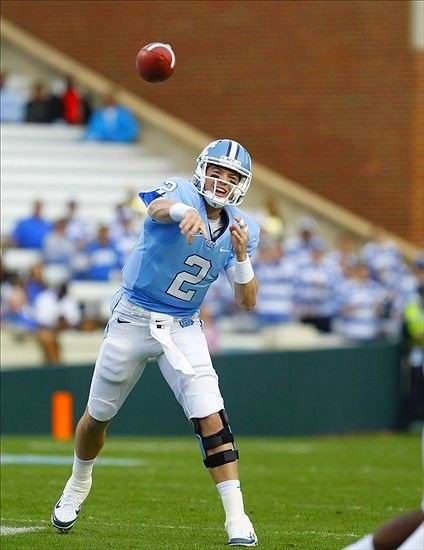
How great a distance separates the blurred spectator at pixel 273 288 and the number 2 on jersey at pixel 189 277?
32.7 ft

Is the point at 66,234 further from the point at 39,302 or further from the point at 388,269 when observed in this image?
the point at 388,269

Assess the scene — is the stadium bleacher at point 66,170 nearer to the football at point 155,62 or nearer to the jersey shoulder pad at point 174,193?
the football at point 155,62

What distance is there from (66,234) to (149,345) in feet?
33.3

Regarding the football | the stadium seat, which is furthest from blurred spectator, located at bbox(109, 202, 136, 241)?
the football

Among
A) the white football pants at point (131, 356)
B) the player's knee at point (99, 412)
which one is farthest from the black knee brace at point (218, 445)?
the player's knee at point (99, 412)

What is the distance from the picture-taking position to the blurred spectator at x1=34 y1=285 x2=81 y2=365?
1533 centimetres

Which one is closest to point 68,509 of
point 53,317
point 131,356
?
point 131,356

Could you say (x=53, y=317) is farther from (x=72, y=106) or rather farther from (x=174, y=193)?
(x=174, y=193)

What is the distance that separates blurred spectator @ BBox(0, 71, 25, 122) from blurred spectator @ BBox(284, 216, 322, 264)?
4141 mm

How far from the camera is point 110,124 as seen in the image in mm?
21531

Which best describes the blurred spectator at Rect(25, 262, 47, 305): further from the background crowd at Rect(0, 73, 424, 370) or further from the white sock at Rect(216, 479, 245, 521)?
the white sock at Rect(216, 479, 245, 521)

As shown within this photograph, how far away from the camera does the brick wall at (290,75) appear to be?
22.4 meters

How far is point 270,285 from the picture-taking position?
1719 centimetres

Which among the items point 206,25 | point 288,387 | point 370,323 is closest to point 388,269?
point 370,323
